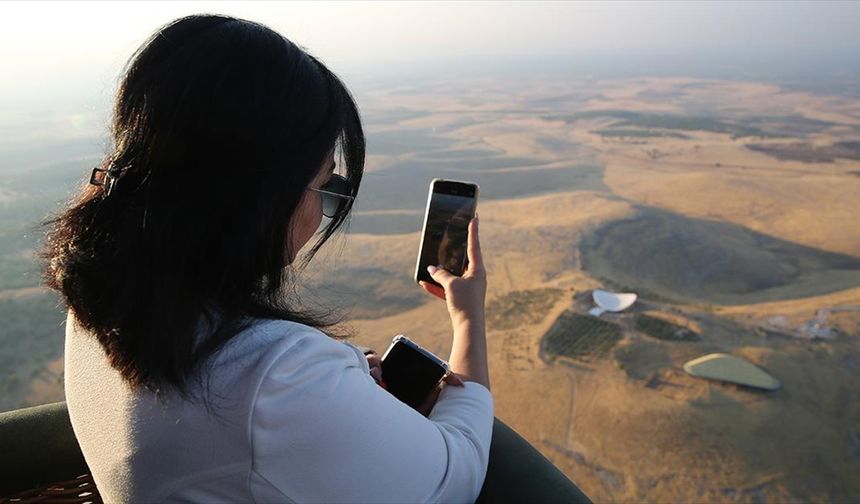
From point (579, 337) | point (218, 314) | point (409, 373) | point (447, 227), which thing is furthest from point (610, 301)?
point (218, 314)

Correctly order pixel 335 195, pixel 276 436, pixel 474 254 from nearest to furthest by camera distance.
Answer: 1. pixel 276 436
2. pixel 335 195
3. pixel 474 254

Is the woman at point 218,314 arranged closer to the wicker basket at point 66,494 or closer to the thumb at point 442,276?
the wicker basket at point 66,494

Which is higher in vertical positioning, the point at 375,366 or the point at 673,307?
the point at 375,366

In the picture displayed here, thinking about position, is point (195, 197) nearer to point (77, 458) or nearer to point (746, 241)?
point (77, 458)

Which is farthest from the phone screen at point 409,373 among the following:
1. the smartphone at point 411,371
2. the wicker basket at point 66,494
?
the wicker basket at point 66,494

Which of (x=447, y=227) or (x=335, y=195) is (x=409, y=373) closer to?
(x=335, y=195)

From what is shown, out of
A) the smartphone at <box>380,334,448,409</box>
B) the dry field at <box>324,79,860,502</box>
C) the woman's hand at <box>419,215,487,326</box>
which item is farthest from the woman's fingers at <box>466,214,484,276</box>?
the dry field at <box>324,79,860,502</box>

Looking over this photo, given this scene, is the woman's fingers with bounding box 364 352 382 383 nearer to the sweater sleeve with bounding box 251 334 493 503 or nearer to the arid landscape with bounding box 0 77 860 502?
the sweater sleeve with bounding box 251 334 493 503
